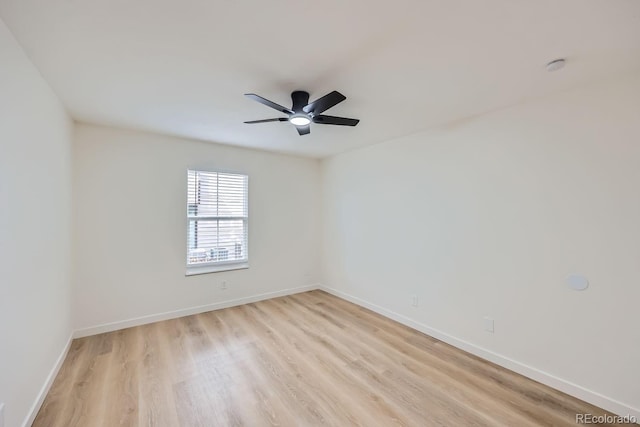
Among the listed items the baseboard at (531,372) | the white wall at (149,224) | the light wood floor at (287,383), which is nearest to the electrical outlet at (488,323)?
the baseboard at (531,372)

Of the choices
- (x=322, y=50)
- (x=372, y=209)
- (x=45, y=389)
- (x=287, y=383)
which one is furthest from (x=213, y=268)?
(x=322, y=50)

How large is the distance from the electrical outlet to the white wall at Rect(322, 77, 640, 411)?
46 mm

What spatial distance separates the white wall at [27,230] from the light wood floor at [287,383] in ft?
1.17

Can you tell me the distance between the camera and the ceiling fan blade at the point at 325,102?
1.88 meters

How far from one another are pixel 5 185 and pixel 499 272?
3691 mm

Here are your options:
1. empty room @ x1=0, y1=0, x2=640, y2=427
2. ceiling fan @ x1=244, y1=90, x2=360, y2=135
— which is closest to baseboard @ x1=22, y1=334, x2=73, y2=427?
empty room @ x1=0, y1=0, x2=640, y2=427

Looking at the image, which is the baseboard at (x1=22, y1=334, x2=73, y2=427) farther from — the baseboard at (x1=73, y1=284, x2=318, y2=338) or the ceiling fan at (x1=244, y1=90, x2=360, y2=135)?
the ceiling fan at (x1=244, y1=90, x2=360, y2=135)

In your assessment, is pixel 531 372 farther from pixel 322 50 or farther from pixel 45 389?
pixel 45 389

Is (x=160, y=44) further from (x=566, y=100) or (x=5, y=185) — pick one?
(x=566, y=100)

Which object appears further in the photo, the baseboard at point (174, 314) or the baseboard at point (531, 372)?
the baseboard at point (174, 314)

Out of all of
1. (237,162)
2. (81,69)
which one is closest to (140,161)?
(237,162)

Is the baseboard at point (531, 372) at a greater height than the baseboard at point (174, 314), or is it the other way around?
the baseboard at point (174, 314)

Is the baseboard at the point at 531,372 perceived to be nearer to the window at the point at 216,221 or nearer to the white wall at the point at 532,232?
the white wall at the point at 532,232

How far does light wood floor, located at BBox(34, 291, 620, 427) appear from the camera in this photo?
1.85 m
